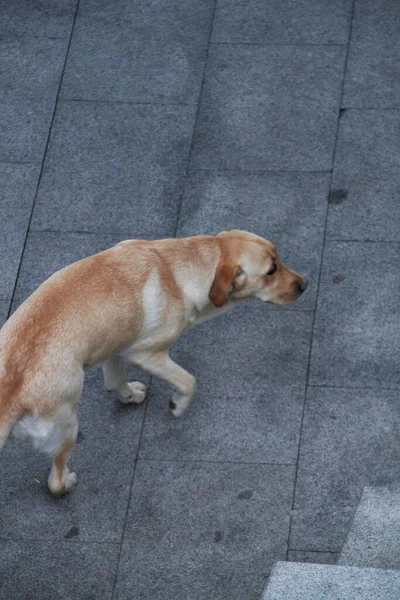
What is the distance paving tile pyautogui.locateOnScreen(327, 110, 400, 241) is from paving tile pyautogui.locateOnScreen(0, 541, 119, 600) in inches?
125

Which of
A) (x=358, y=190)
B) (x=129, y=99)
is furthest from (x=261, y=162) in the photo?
(x=129, y=99)

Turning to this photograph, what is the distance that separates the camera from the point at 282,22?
10.1 meters

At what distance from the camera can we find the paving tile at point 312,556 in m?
6.70

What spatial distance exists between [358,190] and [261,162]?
0.87 m

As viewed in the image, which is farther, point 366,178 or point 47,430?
point 366,178

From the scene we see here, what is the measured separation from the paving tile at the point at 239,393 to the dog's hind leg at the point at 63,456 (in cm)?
58

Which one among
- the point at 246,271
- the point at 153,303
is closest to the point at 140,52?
the point at 246,271

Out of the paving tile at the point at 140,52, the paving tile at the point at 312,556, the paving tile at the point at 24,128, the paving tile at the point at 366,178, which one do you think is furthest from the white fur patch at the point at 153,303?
the paving tile at the point at 140,52

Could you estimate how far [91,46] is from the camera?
10109 mm

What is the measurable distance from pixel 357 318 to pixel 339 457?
119 centimetres

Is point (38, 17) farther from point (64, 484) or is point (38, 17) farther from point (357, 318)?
point (64, 484)

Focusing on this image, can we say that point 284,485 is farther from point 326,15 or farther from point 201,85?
point 326,15

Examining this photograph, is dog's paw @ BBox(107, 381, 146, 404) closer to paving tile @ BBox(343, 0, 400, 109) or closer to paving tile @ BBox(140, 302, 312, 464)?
paving tile @ BBox(140, 302, 312, 464)

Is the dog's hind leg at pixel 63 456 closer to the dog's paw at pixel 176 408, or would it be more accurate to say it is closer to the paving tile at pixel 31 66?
the dog's paw at pixel 176 408
